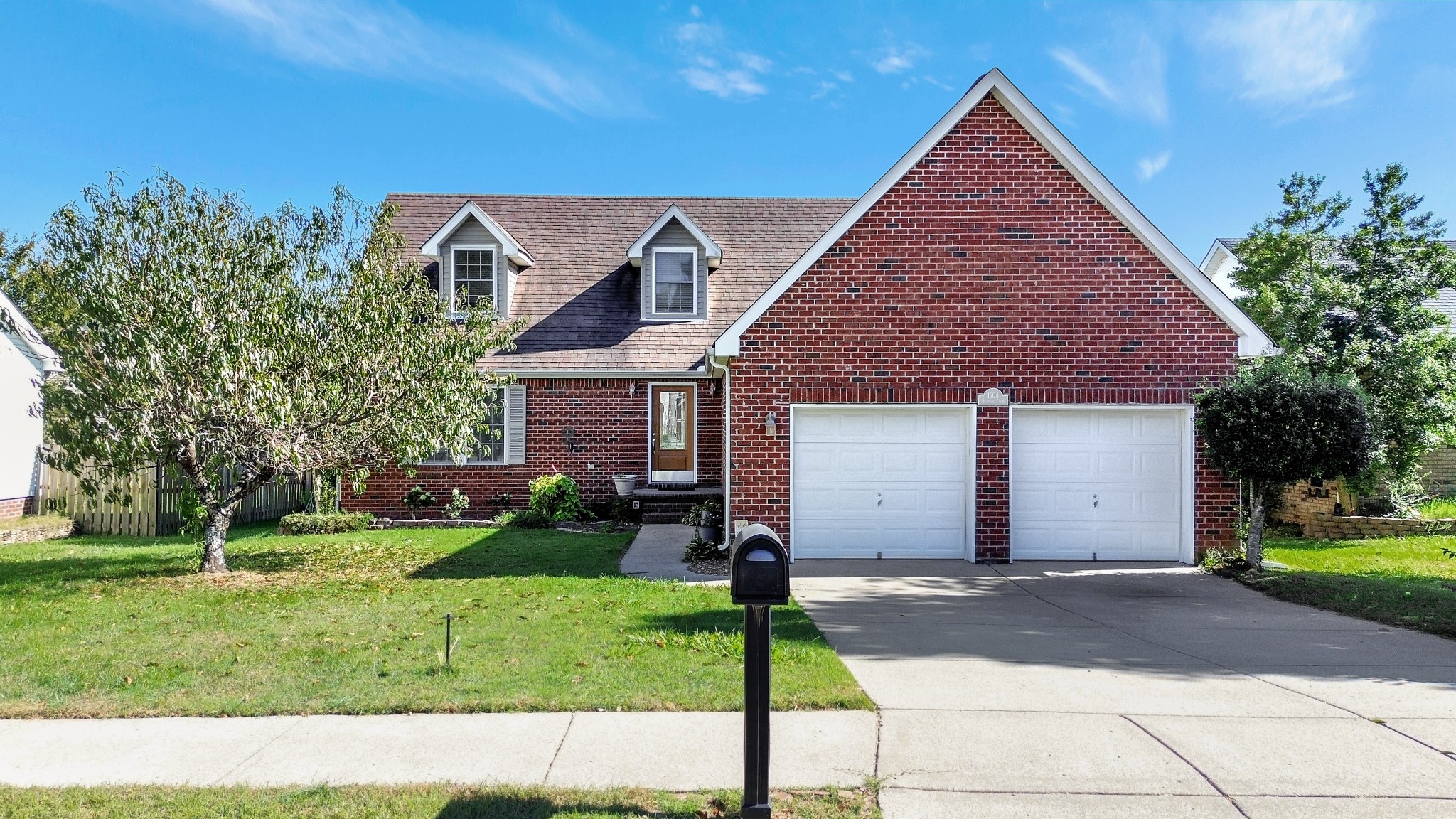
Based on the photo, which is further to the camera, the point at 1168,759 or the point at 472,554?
the point at 472,554

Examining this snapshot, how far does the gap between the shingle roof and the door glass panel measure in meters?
0.78

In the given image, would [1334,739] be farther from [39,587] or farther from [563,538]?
[39,587]

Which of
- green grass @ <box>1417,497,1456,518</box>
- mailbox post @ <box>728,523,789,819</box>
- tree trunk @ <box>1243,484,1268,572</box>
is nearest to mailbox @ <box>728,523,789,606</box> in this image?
mailbox post @ <box>728,523,789,819</box>

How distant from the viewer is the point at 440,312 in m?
11.7

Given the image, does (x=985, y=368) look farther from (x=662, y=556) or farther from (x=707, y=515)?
(x=662, y=556)

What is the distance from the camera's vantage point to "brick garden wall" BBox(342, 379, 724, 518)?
16.8m

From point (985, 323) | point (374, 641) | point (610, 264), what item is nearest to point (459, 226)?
point (610, 264)

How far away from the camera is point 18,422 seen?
16344 millimetres

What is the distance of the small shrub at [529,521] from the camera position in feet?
51.8

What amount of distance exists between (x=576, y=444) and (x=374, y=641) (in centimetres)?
971

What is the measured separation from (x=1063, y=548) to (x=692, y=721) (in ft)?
27.2

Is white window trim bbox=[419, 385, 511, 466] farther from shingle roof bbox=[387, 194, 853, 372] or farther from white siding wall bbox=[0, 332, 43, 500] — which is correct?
white siding wall bbox=[0, 332, 43, 500]

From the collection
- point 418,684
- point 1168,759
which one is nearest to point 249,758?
point 418,684

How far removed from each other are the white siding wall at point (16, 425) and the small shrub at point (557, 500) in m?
9.30
